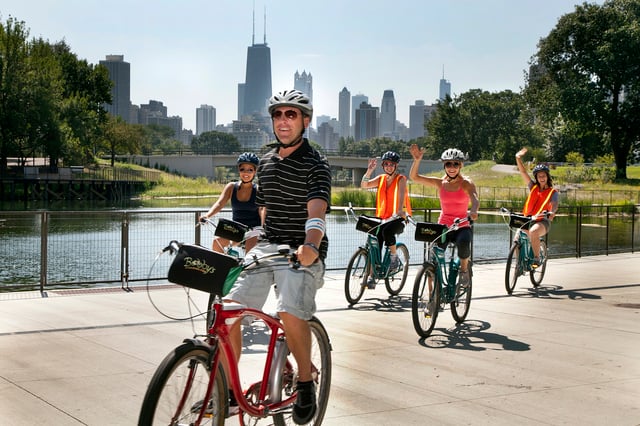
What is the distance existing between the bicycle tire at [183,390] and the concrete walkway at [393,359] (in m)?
1.54

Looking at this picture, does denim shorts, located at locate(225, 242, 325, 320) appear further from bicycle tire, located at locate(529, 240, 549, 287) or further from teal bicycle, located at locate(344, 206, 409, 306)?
bicycle tire, located at locate(529, 240, 549, 287)

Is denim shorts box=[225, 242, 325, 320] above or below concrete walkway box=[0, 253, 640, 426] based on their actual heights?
above

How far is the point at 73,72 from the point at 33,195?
2832 cm

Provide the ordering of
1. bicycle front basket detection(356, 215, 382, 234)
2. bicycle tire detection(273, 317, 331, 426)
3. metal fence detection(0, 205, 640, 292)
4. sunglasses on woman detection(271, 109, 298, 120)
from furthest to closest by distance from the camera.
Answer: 1. metal fence detection(0, 205, 640, 292)
2. bicycle front basket detection(356, 215, 382, 234)
3. bicycle tire detection(273, 317, 331, 426)
4. sunglasses on woman detection(271, 109, 298, 120)

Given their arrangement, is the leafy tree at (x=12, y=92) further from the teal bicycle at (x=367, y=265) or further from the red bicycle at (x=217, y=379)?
the red bicycle at (x=217, y=379)

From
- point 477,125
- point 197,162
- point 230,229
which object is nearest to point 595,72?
point 477,125

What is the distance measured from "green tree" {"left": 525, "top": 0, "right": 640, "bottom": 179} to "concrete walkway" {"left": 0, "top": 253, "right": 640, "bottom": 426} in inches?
2588

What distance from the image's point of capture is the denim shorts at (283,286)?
16.6ft

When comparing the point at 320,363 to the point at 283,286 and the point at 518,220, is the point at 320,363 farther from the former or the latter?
the point at 518,220

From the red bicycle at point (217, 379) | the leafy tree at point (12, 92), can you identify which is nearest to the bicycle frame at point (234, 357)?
the red bicycle at point (217, 379)

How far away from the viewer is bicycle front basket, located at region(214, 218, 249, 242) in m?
9.22

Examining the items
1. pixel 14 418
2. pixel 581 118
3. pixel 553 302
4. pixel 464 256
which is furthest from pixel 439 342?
pixel 581 118

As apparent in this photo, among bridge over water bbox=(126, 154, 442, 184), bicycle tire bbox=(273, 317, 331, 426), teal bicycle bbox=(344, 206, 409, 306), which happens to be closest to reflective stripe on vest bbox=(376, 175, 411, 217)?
teal bicycle bbox=(344, 206, 409, 306)

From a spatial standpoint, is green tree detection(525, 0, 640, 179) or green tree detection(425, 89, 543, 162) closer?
green tree detection(525, 0, 640, 179)
